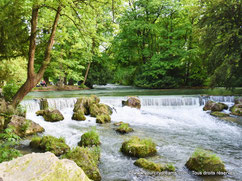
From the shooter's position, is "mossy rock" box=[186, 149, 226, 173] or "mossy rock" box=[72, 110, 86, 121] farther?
"mossy rock" box=[72, 110, 86, 121]

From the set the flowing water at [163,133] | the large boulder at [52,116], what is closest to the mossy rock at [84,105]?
the flowing water at [163,133]

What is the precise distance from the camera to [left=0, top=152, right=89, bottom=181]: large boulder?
1.90 m

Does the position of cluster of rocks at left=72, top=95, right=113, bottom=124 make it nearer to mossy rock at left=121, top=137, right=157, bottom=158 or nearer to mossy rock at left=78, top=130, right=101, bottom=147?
mossy rock at left=78, top=130, right=101, bottom=147

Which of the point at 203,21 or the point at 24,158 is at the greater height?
the point at 203,21

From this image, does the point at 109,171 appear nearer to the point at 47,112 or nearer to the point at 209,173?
the point at 209,173

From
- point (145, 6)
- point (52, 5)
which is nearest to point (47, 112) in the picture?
point (52, 5)

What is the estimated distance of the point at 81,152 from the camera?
5.31 metres

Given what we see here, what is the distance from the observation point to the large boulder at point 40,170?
74.8 inches

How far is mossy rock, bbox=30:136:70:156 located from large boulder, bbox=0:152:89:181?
445cm

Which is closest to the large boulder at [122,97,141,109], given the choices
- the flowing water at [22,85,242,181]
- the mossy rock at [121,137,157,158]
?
the flowing water at [22,85,242,181]

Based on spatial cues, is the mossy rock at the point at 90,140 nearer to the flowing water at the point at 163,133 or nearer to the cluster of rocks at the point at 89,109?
the flowing water at the point at 163,133

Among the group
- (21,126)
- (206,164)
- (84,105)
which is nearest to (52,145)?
(21,126)

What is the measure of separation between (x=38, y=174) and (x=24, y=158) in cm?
40

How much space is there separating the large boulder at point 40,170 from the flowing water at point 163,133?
3.28 m
